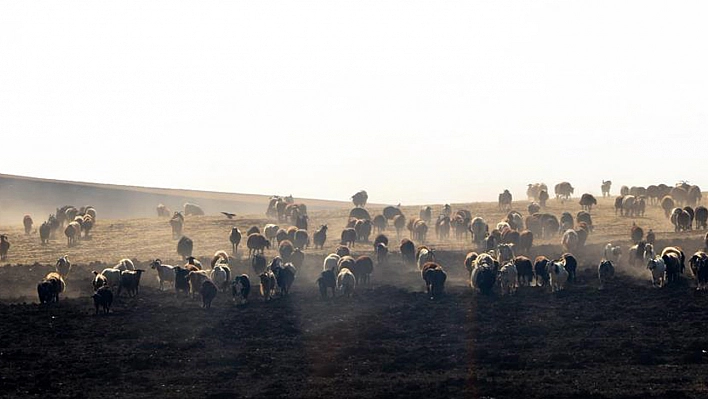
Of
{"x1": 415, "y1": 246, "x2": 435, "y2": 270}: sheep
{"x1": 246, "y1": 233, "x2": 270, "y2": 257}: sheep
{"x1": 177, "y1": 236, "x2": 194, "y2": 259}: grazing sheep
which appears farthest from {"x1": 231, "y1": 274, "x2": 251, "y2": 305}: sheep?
{"x1": 177, "y1": 236, "x2": 194, "y2": 259}: grazing sheep

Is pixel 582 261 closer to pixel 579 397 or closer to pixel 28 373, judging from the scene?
pixel 579 397

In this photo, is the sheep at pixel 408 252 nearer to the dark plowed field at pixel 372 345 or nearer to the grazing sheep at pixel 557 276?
the dark plowed field at pixel 372 345

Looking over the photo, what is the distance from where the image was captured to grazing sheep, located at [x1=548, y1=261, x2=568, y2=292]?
42188 mm

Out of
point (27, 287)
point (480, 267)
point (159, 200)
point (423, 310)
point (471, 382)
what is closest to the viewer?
point (471, 382)

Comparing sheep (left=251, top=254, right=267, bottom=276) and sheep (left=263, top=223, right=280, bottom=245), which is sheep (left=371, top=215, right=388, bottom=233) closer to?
sheep (left=263, top=223, right=280, bottom=245)

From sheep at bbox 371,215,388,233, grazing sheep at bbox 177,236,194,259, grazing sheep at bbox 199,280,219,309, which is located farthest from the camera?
sheep at bbox 371,215,388,233

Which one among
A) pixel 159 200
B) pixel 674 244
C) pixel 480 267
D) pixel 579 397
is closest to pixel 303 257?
pixel 480 267

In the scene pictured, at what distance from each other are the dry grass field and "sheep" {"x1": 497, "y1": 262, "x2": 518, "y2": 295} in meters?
0.85

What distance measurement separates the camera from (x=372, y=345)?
3356 centimetres

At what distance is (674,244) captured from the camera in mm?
52406

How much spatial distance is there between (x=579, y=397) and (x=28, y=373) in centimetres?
1713

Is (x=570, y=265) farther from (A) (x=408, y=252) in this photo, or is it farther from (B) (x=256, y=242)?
(B) (x=256, y=242)

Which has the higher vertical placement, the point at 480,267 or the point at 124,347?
the point at 480,267

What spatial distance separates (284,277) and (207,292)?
466 cm
